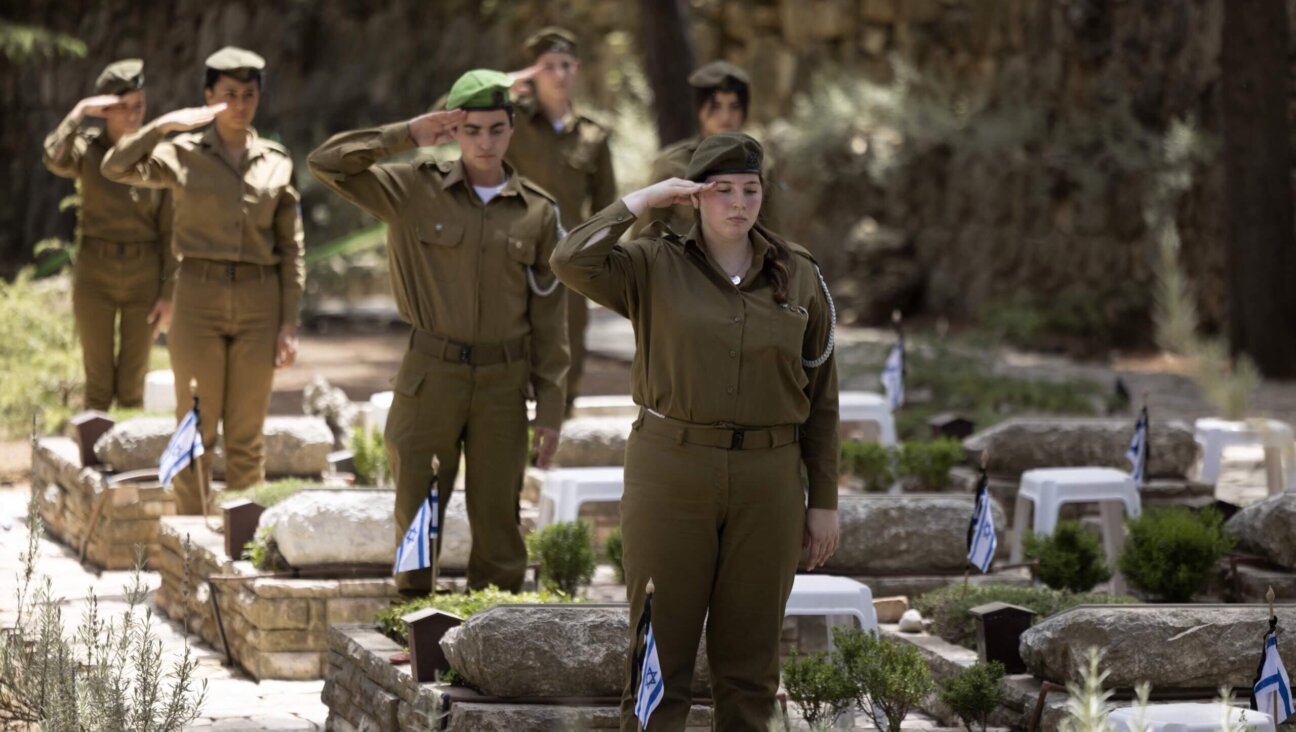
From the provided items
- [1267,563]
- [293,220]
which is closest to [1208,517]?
[1267,563]

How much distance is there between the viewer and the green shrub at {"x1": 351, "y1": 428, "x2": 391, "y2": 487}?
9984 mm

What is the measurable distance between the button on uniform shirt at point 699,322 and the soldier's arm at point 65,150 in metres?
5.62

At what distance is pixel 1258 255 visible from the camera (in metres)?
16.5

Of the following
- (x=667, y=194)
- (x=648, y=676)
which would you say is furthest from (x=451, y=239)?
(x=648, y=676)

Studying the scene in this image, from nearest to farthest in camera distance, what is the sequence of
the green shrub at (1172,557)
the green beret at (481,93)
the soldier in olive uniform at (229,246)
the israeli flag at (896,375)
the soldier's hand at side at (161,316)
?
the green beret at (481,93) → the green shrub at (1172,557) → the soldier in olive uniform at (229,246) → the soldier's hand at side at (161,316) → the israeli flag at (896,375)

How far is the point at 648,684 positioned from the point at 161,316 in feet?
18.7

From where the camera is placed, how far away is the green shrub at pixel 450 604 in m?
6.61

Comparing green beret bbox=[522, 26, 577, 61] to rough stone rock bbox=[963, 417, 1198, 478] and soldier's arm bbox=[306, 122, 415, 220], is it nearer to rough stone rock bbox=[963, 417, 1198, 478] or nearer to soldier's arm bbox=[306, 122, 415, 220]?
rough stone rock bbox=[963, 417, 1198, 478]

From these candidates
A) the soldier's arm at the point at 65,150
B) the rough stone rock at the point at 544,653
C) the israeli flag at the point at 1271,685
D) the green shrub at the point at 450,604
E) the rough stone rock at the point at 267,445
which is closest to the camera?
the israeli flag at the point at 1271,685

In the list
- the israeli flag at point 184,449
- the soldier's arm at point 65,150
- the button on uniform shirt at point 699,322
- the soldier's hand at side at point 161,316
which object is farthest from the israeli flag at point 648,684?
the soldier's arm at point 65,150

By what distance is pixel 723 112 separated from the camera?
9.03 meters

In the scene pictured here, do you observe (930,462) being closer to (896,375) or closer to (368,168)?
(896,375)

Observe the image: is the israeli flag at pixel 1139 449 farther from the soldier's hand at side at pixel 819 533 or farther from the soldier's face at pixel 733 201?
the soldier's face at pixel 733 201

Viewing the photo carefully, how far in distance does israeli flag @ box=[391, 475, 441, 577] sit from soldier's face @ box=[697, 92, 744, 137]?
114 inches
